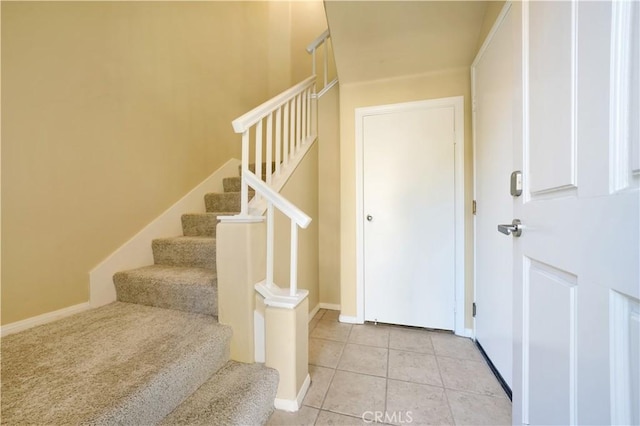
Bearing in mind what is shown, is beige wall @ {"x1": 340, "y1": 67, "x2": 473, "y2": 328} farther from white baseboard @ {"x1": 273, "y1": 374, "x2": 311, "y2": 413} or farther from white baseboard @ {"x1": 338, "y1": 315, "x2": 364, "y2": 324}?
white baseboard @ {"x1": 273, "y1": 374, "x2": 311, "y2": 413}

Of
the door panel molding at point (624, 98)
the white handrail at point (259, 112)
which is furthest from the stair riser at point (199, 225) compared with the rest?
the door panel molding at point (624, 98)

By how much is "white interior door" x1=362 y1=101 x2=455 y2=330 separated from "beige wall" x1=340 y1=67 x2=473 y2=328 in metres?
0.10

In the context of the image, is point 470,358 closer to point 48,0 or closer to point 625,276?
point 625,276

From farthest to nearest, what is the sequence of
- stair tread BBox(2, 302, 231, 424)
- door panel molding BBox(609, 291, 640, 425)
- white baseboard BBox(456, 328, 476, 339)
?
white baseboard BBox(456, 328, 476, 339)
stair tread BBox(2, 302, 231, 424)
door panel molding BBox(609, 291, 640, 425)

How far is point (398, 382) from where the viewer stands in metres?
1.39

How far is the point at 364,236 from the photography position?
2.13 metres

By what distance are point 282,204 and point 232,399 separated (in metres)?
0.88

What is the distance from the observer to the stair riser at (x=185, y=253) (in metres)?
1.72

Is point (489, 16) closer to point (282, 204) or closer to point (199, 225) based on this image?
point (282, 204)

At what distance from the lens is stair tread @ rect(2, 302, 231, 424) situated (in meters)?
0.81

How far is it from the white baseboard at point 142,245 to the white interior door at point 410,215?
1.57 meters

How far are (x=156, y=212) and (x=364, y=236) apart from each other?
1.73m

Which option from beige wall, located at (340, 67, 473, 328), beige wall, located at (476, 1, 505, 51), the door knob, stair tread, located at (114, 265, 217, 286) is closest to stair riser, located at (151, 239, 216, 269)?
stair tread, located at (114, 265, 217, 286)

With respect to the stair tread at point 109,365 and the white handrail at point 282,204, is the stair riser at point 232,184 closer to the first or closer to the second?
the white handrail at point 282,204
